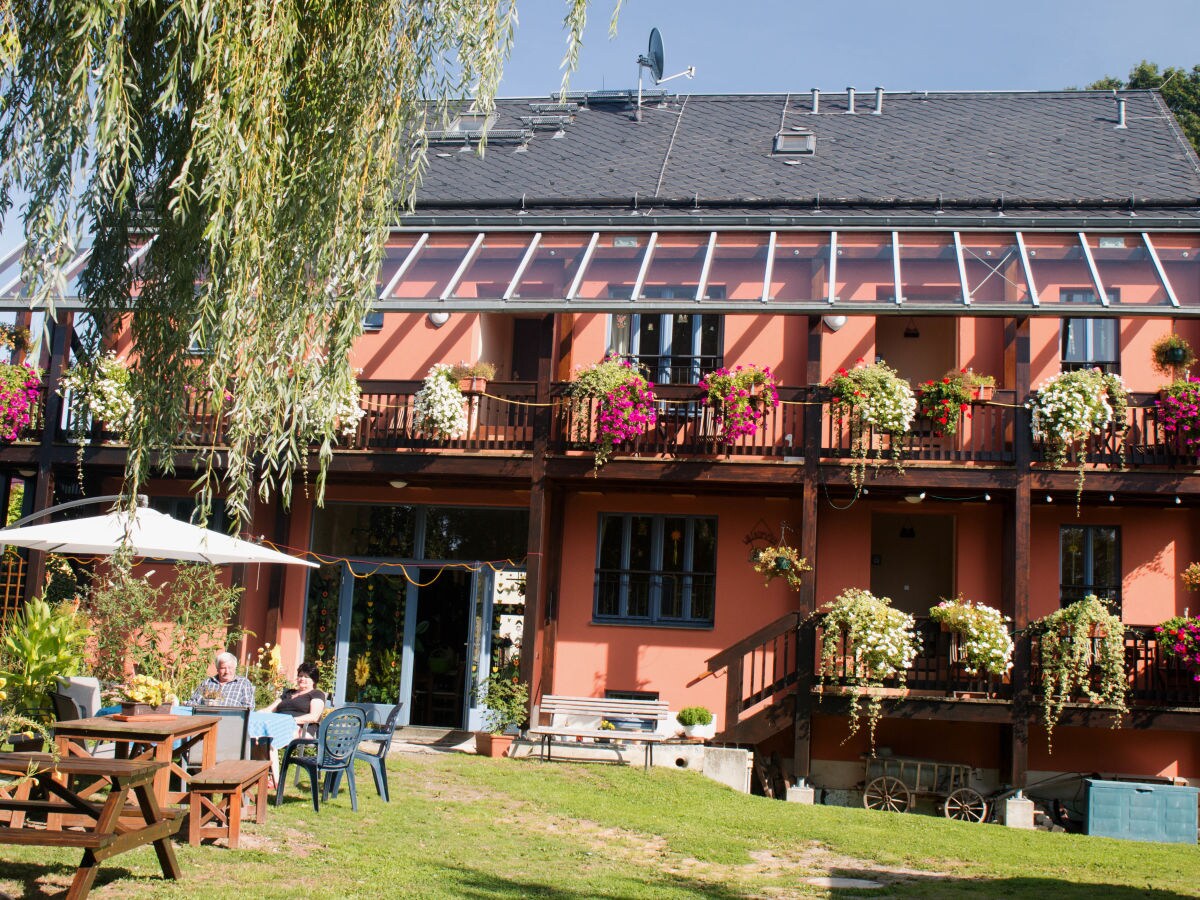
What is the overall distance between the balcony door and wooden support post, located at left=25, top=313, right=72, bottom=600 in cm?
1074

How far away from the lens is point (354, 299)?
654cm

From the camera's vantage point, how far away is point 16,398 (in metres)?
15.6

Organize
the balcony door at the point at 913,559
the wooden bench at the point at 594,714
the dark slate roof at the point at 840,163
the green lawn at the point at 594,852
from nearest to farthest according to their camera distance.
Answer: the green lawn at the point at 594,852 < the wooden bench at the point at 594,714 < the dark slate roof at the point at 840,163 < the balcony door at the point at 913,559

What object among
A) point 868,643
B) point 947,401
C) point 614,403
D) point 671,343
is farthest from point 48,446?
point 947,401

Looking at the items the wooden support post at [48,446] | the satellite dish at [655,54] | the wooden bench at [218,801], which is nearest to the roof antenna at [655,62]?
the satellite dish at [655,54]

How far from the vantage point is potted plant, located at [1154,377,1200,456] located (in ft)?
46.3

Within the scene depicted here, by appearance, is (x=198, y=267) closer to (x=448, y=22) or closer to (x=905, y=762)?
(x=448, y=22)

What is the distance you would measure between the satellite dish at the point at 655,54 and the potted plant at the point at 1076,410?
33.3 ft

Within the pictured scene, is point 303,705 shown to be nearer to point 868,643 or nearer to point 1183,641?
point 868,643

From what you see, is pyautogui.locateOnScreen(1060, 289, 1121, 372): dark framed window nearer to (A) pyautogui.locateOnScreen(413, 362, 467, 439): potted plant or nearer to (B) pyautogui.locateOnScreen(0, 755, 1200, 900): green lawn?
(B) pyautogui.locateOnScreen(0, 755, 1200, 900): green lawn

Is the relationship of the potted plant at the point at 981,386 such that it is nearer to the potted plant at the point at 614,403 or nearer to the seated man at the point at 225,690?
the potted plant at the point at 614,403

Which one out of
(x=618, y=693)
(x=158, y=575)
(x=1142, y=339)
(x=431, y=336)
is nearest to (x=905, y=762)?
(x=618, y=693)

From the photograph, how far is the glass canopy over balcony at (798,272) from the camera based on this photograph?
13.5 m

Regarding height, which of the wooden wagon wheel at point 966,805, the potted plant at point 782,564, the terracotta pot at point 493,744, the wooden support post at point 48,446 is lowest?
the wooden wagon wheel at point 966,805
